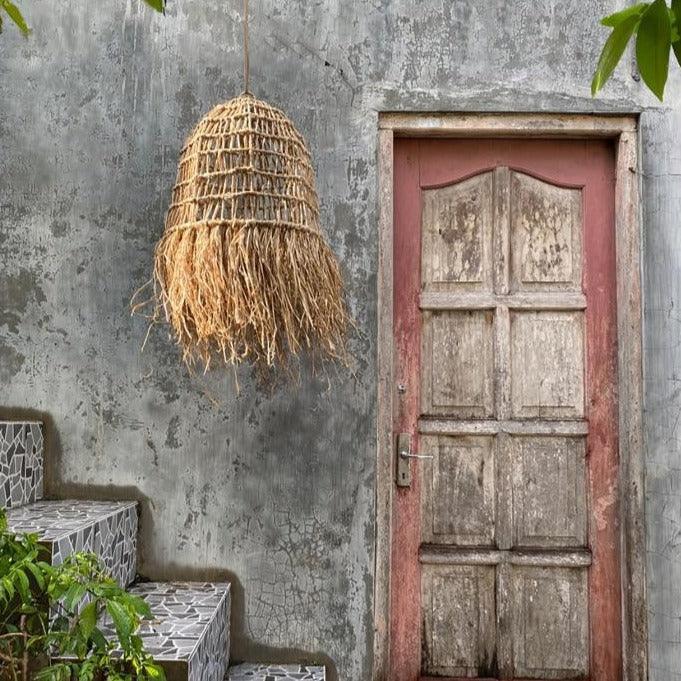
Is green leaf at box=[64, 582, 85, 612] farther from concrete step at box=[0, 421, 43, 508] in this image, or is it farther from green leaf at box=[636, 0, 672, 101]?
green leaf at box=[636, 0, 672, 101]

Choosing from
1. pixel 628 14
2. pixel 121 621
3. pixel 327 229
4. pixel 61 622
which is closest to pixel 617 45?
pixel 628 14

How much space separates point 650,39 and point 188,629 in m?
1.87

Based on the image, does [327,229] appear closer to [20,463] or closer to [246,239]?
[246,239]

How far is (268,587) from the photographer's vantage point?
8.34 feet

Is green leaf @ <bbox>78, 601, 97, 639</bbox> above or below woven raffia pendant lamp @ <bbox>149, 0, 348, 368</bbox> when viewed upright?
below

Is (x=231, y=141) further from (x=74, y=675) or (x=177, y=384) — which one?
(x=74, y=675)

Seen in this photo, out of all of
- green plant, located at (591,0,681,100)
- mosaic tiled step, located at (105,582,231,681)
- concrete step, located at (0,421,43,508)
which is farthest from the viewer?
concrete step, located at (0,421,43,508)

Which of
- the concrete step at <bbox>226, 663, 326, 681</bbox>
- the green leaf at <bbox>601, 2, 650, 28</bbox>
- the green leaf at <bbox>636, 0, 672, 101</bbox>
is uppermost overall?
the green leaf at <bbox>601, 2, 650, 28</bbox>

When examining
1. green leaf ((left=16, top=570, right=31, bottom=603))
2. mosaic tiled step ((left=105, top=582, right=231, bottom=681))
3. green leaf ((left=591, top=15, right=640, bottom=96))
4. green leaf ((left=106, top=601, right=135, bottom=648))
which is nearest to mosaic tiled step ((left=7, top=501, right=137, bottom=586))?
mosaic tiled step ((left=105, top=582, right=231, bottom=681))

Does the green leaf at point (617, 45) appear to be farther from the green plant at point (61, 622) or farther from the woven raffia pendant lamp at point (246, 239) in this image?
the woven raffia pendant lamp at point (246, 239)

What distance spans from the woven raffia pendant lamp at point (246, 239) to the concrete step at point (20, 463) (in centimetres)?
67

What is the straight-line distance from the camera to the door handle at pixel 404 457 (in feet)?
8.54

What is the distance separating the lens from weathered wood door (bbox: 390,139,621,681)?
259 cm

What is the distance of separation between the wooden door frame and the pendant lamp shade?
1.43 feet
